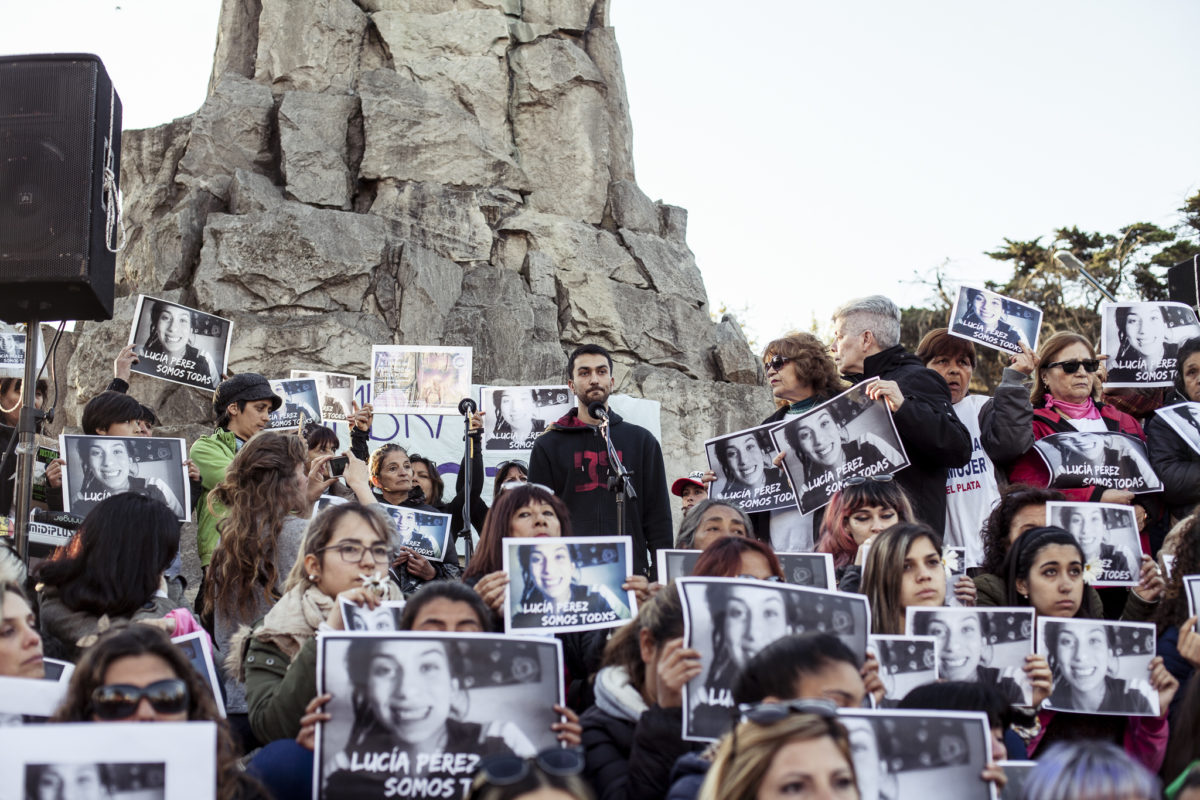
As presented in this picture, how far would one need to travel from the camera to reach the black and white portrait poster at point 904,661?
4.14 meters

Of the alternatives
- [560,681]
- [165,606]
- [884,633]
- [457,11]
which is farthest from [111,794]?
[457,11]

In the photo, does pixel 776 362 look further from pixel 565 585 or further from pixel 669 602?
pixel 669 602

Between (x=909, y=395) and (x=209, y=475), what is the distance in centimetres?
356

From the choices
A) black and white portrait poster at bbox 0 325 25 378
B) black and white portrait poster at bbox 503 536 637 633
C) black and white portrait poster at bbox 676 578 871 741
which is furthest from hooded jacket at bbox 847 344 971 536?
black and white portrait poster at bbox 0 325 25 378

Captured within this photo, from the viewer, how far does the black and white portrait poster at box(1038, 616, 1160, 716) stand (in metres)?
4.48

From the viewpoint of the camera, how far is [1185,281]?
9.06 meters

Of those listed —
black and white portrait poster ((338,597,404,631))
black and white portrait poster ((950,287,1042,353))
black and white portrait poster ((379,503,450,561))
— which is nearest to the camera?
black and white portrait poster ((338,597,404,631))

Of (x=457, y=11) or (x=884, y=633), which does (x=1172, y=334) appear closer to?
(x=884, y=633)

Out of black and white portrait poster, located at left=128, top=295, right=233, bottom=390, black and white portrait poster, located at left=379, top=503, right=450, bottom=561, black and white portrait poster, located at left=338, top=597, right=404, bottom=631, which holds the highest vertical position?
black and white portrait poster, located at left=128, top=295, right=233, bottom=390

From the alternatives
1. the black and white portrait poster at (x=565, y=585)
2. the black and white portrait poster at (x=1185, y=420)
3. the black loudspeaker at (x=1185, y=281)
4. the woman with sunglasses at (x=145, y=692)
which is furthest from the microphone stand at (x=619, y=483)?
the black loudspeaker at (x=1185, y=281)

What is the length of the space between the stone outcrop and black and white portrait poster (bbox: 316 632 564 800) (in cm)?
1030

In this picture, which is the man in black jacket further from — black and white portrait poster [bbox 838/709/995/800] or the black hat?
black and white portrait poster [bbox 838/709/995/800]

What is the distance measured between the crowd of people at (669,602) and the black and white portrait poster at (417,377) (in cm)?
157

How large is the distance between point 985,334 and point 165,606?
466 cm
